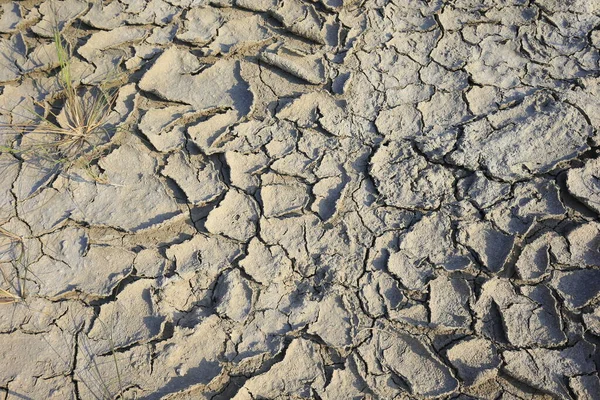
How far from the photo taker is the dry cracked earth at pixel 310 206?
6.12ft

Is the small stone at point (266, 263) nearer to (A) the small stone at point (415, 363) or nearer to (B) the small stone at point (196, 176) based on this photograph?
(B) the small stone at point (196, 176)

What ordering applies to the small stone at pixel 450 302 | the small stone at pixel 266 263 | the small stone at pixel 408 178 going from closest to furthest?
the small stone at pixel 450 302, the small stone at pixel 266 263, the small stone at pixel 408 178

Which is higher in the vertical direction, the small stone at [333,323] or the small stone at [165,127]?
the small stone at [165,127]

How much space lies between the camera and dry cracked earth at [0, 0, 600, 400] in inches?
73.4

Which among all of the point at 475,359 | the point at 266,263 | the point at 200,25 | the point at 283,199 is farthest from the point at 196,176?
the point at 475,359

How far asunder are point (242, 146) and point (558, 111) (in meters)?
1.37

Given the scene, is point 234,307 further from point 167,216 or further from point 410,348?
point 410,348

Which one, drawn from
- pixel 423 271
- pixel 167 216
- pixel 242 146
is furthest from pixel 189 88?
pixel 423 271

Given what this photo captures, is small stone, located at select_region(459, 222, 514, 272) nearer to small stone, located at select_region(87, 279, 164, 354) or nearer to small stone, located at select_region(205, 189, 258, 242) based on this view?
small stone, located at select_region(205, 189, 258, 242)

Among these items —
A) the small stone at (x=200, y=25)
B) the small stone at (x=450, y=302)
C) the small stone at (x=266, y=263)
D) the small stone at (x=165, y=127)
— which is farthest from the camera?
the small stone at (x=200, y=25)

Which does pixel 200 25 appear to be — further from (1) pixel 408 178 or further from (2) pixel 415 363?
(2) pixel 415 363

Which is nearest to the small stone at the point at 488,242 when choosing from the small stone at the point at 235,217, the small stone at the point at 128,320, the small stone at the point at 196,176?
the small stone at the point at 235,217

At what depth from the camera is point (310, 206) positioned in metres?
2.16

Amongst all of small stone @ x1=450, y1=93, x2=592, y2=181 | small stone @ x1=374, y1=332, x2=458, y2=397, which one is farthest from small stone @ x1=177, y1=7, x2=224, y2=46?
small stone @ x1=374, y1=332, x2=458, y2=397
